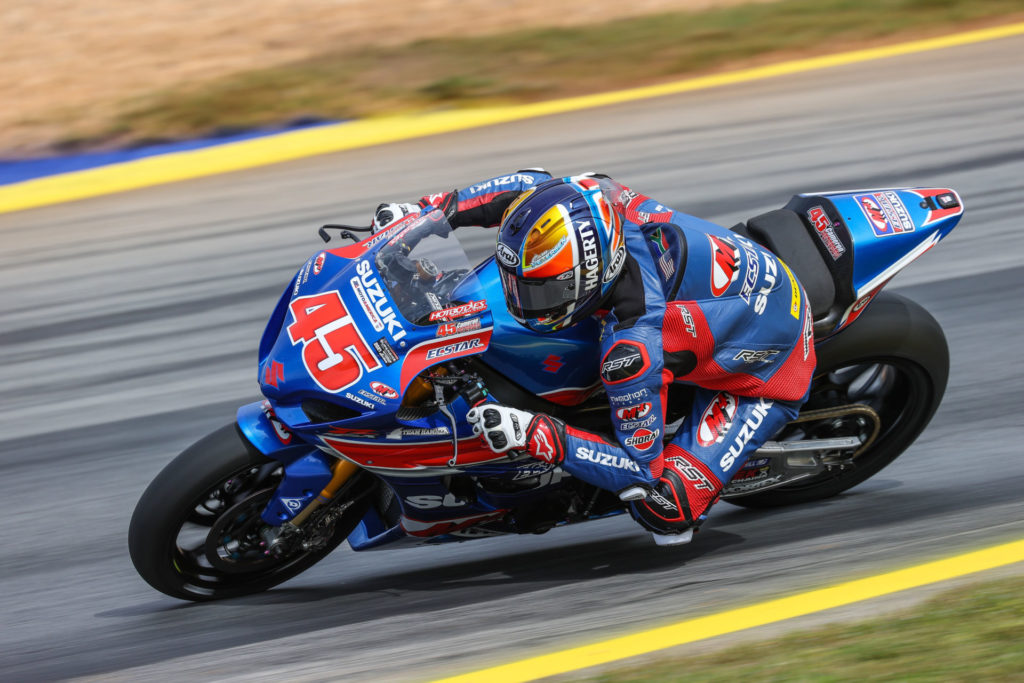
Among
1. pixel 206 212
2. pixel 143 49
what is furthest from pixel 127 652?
pixel 143 49

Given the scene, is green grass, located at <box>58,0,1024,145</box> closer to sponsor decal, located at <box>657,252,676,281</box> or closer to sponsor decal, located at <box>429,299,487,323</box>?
sponsor decal, located at <box>657,252,676,281</box>

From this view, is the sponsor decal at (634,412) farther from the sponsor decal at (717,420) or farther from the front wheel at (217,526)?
the front wheel at (217,526)

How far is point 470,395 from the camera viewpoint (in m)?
3.66

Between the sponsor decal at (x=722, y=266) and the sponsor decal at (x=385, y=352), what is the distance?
1.19m

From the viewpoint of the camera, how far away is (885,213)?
4.42m

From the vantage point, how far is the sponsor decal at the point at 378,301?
12.1 ft

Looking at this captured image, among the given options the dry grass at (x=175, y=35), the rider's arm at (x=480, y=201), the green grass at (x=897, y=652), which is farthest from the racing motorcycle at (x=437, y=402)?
the dry grass at (x=175, y=35)

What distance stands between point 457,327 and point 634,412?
0.67 m

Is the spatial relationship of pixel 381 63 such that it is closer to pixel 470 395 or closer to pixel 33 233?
pixel 33 233

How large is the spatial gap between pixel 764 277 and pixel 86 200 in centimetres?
605

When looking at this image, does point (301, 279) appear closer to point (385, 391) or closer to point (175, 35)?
point (385, 391)

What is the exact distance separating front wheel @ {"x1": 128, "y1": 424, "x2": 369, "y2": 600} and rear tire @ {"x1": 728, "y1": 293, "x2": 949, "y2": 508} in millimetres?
1819

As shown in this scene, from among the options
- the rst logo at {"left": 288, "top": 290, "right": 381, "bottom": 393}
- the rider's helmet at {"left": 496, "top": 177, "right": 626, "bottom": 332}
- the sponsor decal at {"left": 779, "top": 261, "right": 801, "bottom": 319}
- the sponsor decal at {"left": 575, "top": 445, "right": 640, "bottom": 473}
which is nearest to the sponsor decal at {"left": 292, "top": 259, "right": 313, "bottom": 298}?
the rst logo at {"left": 288, "top": 290, "right": 381, "bottom": 393}

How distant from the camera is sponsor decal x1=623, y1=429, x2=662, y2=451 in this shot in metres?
3.88
